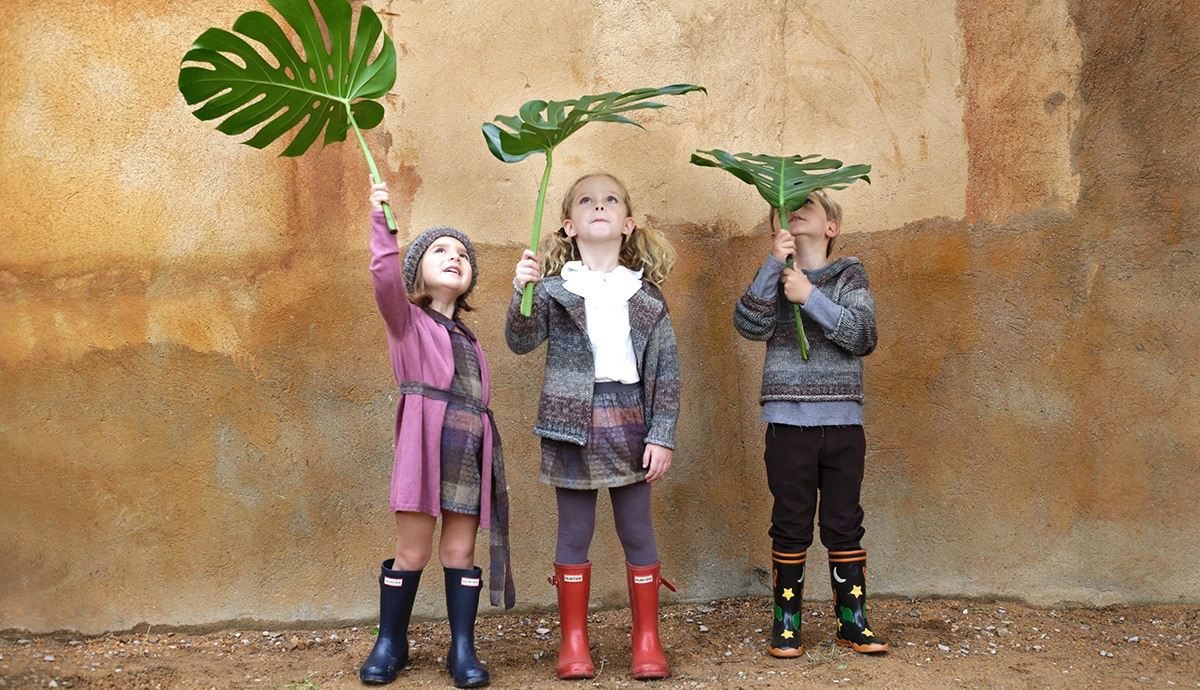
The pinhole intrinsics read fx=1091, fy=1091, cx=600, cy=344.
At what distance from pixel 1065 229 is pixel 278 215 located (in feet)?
9.21

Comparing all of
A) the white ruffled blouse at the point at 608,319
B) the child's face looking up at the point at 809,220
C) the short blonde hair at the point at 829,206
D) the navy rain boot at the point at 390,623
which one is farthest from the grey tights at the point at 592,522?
the short blonde hair at the point at 829,206

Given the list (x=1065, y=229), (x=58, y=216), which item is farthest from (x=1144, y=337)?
(x=58, y=216)

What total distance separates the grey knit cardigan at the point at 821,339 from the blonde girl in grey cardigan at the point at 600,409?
31cm

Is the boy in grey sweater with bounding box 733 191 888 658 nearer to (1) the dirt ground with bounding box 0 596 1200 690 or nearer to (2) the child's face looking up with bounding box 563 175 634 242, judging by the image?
(1) the dirt ground with bounding box 0 596 1200 690

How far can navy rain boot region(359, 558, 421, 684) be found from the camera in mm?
3199

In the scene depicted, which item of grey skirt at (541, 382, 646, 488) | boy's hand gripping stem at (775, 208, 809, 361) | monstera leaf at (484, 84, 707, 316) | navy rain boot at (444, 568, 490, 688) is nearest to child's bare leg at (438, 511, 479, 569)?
navy rain boot at (444, 568, 490, 688)

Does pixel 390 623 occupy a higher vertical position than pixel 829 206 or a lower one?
lower

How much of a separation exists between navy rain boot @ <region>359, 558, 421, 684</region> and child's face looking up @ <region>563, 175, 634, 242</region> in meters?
1.15

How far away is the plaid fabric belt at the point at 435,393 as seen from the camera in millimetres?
3197

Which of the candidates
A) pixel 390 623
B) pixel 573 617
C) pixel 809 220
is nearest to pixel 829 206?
pixel 809 220

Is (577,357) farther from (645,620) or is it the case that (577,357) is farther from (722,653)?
(722,653)

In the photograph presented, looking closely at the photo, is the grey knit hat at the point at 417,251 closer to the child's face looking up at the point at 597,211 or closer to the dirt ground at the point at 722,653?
the child's face looking up at the point at 597,211

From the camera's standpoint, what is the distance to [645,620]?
10.8ft

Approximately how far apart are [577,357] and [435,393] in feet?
1.43
